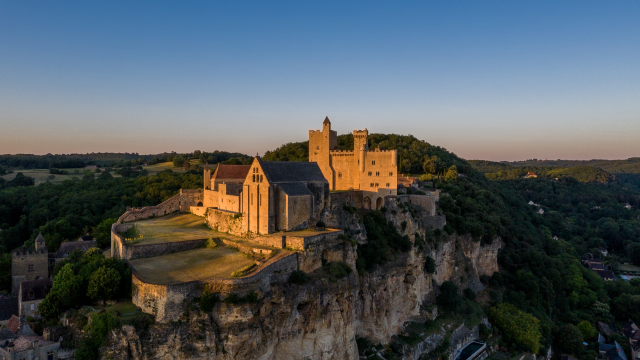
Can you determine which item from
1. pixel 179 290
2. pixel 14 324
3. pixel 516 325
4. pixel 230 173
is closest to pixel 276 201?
pixel 179 290

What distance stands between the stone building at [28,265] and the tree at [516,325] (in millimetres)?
47232

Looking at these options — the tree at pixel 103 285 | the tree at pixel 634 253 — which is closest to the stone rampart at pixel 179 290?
the tree at pixel 103 285

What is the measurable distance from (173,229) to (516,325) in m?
38.6

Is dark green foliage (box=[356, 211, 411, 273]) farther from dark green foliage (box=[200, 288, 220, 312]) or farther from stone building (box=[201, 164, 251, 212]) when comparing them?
stone building (box=[201, 164, 251, 212])

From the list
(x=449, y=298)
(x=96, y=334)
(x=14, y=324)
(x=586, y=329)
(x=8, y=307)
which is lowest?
(x=586, y=329)

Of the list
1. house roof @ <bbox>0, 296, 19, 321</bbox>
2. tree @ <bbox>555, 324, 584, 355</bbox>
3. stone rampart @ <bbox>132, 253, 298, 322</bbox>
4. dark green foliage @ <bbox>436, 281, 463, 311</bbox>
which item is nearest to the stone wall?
stone rampart @ <bbox>132, 253, 298, 322</bbox>

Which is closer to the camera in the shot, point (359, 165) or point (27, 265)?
point (27, 265)

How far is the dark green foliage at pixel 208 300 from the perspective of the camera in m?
21.8

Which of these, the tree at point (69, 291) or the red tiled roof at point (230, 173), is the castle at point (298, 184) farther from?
the tree at point (69, 291)

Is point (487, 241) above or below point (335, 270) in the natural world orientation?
below

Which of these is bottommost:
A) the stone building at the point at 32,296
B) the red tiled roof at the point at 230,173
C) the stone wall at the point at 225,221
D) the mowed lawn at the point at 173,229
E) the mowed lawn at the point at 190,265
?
the stone building at the point at 32,296

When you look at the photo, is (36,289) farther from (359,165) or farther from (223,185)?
(359,165)

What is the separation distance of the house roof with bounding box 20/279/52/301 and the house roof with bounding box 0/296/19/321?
1.68m

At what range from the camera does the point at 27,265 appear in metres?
33.1
